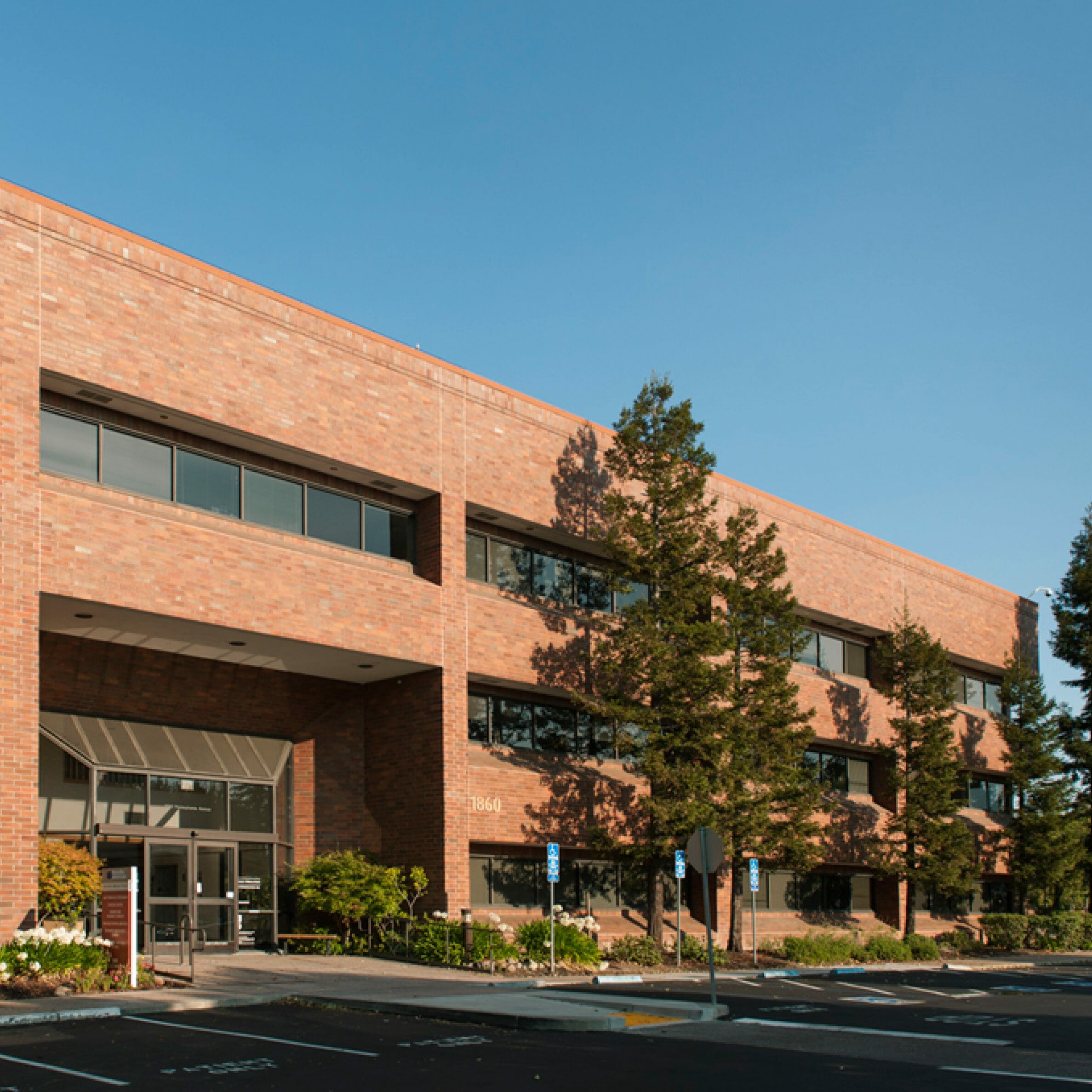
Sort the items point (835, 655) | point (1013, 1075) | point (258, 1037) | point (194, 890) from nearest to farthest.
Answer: point (1013, 1075), point (258, 1037), point (194, 890), point (835, 655)

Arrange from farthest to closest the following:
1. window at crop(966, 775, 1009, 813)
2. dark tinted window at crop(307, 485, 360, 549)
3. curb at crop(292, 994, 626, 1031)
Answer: window at crop(966, 775, 1009, 813) → dark tinted window at crop(307, 485, 360, 549) → curb at crop(292, 994, 626, 1031)

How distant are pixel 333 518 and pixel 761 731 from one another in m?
12.0

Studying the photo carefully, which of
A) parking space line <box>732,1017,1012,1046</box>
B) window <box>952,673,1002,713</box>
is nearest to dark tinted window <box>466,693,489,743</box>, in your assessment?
parking space line <box>732,1017,1012,1046</box>

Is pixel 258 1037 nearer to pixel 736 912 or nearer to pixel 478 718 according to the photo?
pixel 478 718

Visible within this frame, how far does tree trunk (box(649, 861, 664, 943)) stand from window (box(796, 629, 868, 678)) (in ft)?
35.8

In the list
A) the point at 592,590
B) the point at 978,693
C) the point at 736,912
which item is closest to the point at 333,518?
the point at 592,590

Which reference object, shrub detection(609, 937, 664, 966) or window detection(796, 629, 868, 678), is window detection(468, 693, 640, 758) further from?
window detection(796, 629, 868, 678)

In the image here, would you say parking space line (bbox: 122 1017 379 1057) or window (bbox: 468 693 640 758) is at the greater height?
window (bbox: 468 693 640 758)

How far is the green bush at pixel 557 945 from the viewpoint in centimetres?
2500

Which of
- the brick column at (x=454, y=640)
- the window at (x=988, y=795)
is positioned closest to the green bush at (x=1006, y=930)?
the window at (x=988, y=795)

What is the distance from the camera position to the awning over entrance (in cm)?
2355

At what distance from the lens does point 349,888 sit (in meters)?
25.3

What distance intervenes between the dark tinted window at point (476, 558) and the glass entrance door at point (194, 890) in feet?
26.3

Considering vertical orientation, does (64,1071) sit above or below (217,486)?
below
